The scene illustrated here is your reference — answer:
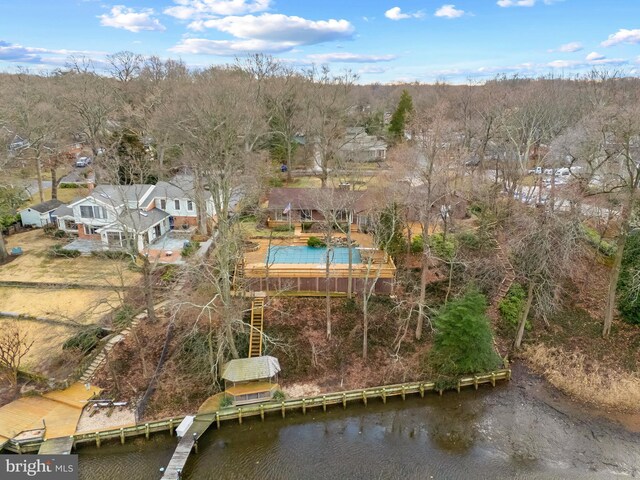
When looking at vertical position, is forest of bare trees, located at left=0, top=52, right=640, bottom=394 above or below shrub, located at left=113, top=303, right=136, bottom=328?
above

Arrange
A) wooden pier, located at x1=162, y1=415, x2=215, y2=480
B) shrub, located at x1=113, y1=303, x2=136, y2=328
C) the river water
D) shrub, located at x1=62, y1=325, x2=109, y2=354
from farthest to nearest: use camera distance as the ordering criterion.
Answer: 1. shrub, located at x1=113, y1=303, x2=136, y2=328
2. shrub, located at x1=62, y1=325, x2=109, y2=354
3. the river water
4. wooden pier, located at x1=162, y1=415, x2=215, y2=480

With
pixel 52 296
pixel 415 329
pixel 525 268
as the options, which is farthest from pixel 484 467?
pixel 52 296

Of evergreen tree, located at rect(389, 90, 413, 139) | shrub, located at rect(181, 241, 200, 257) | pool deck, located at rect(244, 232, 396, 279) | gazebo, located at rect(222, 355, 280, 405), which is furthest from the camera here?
evergreen tree, located at rect(389, 90, 413, 139)

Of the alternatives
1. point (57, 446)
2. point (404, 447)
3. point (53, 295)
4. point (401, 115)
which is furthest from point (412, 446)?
point (401, 115)

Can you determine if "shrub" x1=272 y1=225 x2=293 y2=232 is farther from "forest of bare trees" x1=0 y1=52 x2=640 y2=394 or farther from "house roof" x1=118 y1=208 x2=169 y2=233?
"house roof" x1=118 y1=208 x2=169 y2=233

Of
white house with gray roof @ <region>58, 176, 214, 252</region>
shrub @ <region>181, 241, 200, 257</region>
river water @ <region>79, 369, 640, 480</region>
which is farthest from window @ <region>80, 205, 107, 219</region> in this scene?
river water @ <region>79, 369, 640, 480</region>

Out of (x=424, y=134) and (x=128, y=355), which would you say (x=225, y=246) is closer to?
(x=128, y=355)

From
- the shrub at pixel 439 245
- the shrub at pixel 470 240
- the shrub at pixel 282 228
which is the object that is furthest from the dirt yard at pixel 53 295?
the shrub at pixel 470 240
